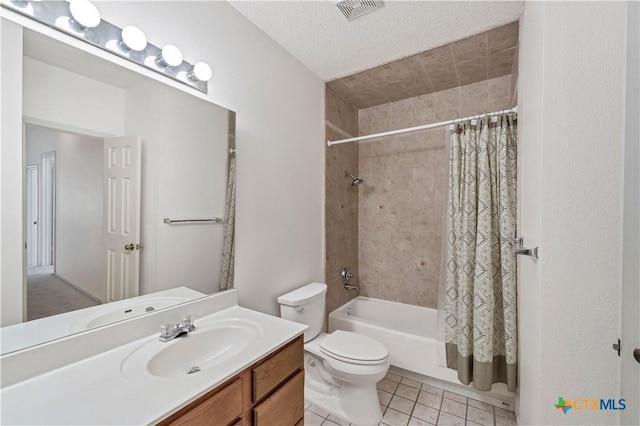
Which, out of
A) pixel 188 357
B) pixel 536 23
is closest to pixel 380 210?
pixel 536 23

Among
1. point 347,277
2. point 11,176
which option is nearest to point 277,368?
point 11,176

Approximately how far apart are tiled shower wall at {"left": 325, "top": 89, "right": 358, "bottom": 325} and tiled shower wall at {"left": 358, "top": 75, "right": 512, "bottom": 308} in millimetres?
139

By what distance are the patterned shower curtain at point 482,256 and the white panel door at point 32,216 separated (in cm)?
213

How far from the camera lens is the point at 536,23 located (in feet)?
3.48

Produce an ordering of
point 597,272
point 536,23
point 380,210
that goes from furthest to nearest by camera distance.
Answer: point 380,210 → point 536,23 → point 597,272

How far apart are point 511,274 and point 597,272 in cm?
89

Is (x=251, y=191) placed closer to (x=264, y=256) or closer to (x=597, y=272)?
(x=264, y=256)

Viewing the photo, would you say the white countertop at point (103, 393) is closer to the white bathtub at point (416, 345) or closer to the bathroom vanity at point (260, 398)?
the bathroom vanity at point (260, 398)

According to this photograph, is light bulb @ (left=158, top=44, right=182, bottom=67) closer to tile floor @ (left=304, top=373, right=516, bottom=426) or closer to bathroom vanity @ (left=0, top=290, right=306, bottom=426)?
bathroom vanity @ (left=0, top=290, right=306, bottom=426)

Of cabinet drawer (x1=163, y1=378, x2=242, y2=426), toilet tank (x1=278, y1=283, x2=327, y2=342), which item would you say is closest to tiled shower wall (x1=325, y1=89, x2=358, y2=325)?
toilet tank (x1=278, y1=283, x2=327, y2=342)

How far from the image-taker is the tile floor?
1643 millimetres

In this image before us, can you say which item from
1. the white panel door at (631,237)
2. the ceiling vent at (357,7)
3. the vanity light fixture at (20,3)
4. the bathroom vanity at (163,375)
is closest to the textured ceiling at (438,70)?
the ceiling vent at (357,7)

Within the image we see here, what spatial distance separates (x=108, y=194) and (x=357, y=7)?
159 centimetres

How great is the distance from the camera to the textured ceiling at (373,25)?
4.94 feet
